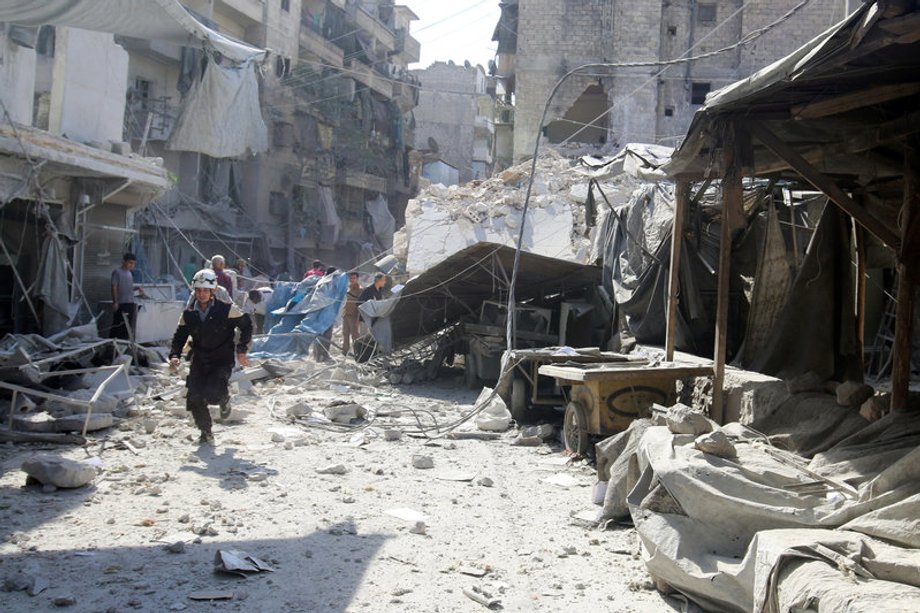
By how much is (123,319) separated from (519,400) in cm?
651

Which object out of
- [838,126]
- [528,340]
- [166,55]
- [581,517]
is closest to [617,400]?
[581,517]

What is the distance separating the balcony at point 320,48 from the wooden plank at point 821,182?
1215 inches

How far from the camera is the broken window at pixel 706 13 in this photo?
99.3ft

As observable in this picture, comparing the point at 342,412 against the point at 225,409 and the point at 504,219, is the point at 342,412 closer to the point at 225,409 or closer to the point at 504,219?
the point at 225,409

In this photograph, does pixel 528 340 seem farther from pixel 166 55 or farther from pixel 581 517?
pixel 166 55

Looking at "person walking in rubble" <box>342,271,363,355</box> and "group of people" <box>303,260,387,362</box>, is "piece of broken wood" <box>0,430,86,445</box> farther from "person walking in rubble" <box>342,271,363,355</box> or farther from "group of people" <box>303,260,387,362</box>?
"person walking in rubble" <box>342,271,363,355</box>

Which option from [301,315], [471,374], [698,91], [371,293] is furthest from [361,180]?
[471,374]

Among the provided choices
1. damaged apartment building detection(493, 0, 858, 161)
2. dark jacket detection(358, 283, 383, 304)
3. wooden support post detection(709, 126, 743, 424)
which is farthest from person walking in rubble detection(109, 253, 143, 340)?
damaged apartment building detection(493, 0, 858, 161)

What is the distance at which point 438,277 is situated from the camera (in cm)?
1343

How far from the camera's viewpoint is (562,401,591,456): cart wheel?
26.8ft

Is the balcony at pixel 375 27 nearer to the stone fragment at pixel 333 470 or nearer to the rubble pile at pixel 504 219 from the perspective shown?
the rubble pile at pixel 504 219

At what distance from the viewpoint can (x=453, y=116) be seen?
54.7 metres

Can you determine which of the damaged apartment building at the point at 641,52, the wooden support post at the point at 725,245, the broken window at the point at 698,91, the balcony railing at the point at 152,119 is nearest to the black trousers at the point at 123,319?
the wooden support post at the point at 725,245

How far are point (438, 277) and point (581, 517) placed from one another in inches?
298
